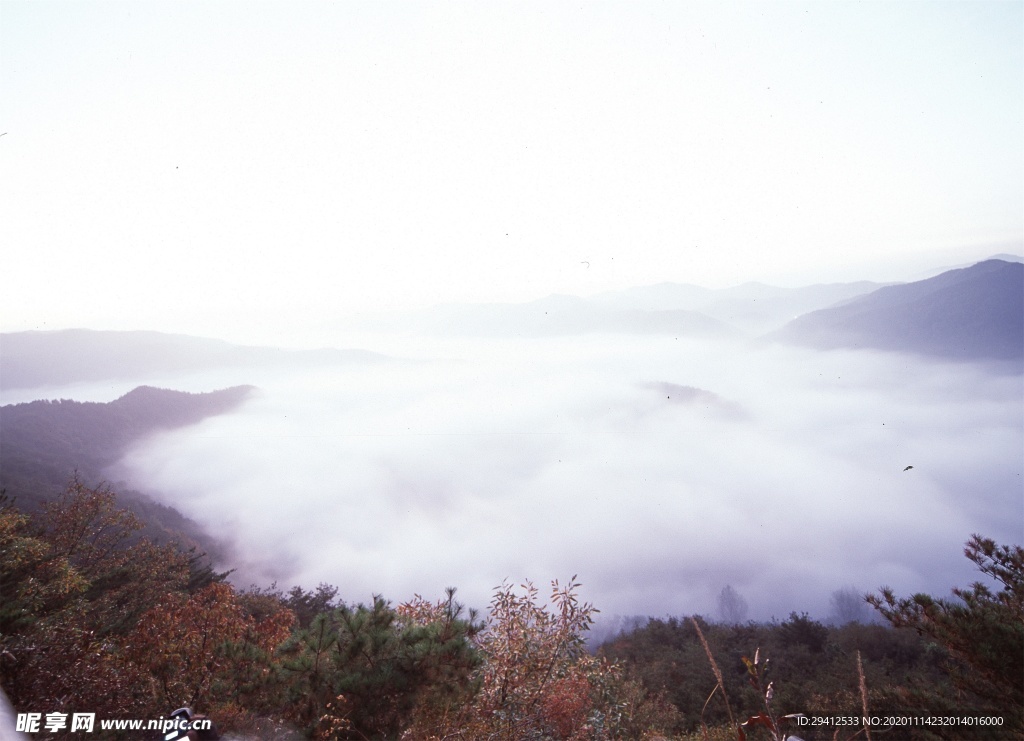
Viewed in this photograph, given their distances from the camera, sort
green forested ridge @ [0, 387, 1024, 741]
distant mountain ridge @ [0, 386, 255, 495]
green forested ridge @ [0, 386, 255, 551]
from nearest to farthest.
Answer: green forested ridge @ [0, 387, 1024, 741] < green forested ridge @ [0, 386, 255, 551] < distant mountain ridge @ [0, 386, 255, 495]

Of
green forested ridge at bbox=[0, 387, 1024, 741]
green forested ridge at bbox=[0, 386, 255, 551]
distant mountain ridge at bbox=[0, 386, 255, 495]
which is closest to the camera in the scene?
green forested ridge at bbox=[0, 387, 1024, 741]

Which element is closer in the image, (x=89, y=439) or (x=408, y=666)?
(x=408, y=666)

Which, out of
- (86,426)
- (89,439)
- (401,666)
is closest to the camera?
(401,666)

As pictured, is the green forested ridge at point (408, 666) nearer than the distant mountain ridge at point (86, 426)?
Yes

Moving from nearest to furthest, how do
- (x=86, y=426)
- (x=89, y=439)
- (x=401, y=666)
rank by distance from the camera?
(x=401, y=666), (x=89, y=439), (x=86, y=426)

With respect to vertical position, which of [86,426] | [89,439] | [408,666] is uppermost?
[408,666]

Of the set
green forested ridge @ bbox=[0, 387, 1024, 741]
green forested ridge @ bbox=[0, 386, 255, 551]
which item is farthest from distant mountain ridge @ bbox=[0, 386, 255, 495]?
green forested ridge @ bbox=[0, 387, 1024, 741]

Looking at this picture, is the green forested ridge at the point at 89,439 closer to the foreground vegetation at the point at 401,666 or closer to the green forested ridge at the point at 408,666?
the green forested ridge at the point at 408,666

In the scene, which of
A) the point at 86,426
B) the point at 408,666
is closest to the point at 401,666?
the point at 408,666

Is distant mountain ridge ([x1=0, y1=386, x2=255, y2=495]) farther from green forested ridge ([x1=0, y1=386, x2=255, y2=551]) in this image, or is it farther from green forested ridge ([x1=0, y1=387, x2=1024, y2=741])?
green forested ridge ([x1=0, y1=387, x2=1024, y2=741])

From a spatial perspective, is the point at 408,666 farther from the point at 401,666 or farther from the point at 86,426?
the point at 86,426

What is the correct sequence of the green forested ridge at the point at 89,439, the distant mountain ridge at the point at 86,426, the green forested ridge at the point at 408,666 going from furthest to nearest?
the distant mountain ridge at the point at 86,426
the green forested ridge at the point at 89,439
the green forested ridge at the point at 408,666

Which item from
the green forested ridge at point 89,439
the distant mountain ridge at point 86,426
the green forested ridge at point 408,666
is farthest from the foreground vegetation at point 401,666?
the distant mountain ridge at point 86,426

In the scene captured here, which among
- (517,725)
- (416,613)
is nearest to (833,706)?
(517,725)
